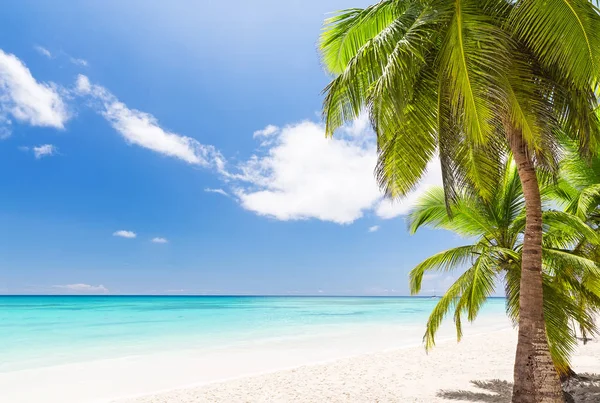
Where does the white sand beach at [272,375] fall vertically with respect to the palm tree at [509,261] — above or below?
below

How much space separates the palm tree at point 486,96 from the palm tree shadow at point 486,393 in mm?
1642

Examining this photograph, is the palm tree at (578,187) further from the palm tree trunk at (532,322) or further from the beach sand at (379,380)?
the beach sand at (379,380)

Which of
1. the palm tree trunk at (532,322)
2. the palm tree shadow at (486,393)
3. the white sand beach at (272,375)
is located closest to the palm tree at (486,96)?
the palm tree trunk at (532,322)

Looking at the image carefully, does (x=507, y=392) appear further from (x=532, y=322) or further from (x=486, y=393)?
(x=532, y=322)

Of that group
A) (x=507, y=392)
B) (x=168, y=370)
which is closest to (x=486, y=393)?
(x=507, y=392)

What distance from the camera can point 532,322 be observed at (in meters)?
4.58

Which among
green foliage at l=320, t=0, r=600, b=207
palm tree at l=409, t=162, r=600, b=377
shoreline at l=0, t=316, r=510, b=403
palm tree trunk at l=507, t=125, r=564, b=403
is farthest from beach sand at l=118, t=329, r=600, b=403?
green foliage at l=320, t=0, r=600, b=207

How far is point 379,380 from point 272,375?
229 centimetres

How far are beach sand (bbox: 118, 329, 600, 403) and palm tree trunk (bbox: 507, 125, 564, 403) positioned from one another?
1.77 metres

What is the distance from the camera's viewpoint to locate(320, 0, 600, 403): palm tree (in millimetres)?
4016

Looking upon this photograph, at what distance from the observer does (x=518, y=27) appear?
4.27 m

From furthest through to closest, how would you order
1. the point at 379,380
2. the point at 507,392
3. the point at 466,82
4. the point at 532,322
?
1. the point at 379,380
2. the point at 507,392
3. the point at 532,322
4. the point at 466,82

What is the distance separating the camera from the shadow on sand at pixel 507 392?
583cm

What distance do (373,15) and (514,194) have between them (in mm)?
3429
